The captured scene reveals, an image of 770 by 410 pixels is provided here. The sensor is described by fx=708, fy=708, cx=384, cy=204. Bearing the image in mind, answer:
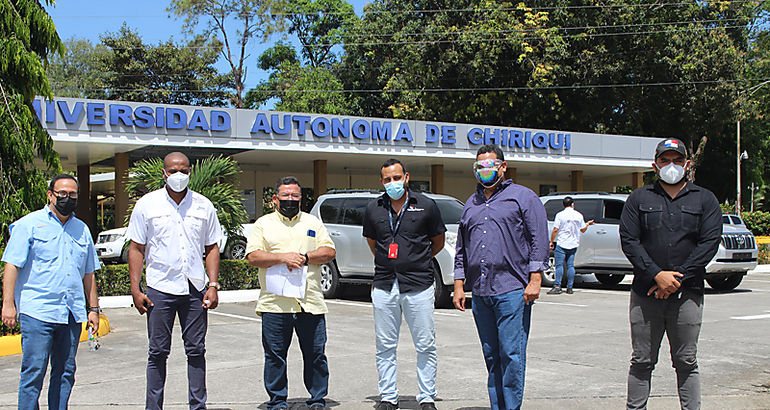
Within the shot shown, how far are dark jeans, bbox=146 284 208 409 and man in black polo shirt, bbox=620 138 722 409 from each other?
10.0 feet

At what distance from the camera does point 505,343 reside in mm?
4949

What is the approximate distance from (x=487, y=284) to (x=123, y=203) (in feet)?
65.4

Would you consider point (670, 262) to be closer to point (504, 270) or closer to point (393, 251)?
point (504, 270)

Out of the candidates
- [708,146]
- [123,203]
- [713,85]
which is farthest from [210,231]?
[708,146]

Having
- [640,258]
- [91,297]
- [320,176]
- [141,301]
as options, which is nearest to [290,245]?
[141,301]

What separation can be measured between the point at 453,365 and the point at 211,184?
908 cm

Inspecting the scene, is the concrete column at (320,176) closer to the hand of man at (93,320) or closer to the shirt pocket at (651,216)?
the hand of man at (93,320)

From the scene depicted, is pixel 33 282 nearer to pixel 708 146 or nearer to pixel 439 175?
pixel 439 175

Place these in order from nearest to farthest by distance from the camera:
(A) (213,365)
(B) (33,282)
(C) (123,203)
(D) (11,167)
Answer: (B) (33,282) → (A) (213,365) → (D) (11,167) → (C) (123,203)

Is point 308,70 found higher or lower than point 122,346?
higher

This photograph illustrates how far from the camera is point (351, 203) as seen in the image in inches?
521

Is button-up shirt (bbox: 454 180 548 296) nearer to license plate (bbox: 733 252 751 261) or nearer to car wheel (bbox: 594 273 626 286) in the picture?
license plate (bbox: 733 252 751 261)

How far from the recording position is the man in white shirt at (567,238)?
550 inches

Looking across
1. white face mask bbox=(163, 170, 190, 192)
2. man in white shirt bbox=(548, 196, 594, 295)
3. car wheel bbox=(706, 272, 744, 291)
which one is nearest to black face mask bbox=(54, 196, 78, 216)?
white face mask bbox=(163, 170, 190, 192)
